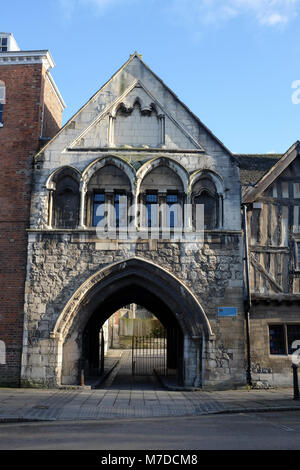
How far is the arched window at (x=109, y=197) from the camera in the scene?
1446 centimetres

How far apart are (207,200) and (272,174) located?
231 centimetres

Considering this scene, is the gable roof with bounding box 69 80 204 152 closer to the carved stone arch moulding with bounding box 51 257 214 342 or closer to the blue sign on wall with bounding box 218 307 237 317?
the carved stone arch moulding with bounding box 51 257 214 342

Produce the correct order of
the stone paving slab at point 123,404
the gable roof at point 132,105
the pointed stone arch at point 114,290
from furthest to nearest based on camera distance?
the gable roof at point 132,105 → the pointed stone arch at point 114,290 → the stone paving slab at point 123,404

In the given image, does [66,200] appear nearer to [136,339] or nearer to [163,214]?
[163,214]

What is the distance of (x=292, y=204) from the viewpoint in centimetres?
1490

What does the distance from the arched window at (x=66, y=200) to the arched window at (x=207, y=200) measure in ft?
12.6

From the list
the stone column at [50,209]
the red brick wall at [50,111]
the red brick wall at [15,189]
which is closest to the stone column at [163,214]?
the stone column at [50,209]

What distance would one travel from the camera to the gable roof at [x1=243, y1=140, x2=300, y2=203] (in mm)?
14484

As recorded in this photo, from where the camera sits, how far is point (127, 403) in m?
Answer: 11.1

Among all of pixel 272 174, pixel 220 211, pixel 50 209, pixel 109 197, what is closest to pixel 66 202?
pixel 50 209

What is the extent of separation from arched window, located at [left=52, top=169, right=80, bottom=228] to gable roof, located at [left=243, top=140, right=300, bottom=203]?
5542 millimetres

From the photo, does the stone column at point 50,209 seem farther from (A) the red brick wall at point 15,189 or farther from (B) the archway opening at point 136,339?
(B) the archway opening at point 136,339
